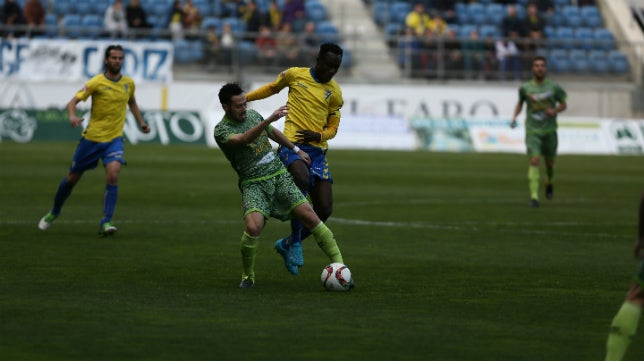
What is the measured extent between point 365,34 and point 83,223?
2584cm

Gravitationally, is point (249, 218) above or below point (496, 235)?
above

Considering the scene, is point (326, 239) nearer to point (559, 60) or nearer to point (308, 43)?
point (308, 43)

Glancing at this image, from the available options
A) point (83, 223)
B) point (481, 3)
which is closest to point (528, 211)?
point (83, 223)

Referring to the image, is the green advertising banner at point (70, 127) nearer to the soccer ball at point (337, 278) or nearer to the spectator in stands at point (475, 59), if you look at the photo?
the spectator in stands at point (475, 59)

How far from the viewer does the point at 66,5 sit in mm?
40844

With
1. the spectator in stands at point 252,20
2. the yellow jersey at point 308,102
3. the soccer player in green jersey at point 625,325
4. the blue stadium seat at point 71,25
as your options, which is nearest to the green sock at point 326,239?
the yellow jersey at point 308,102

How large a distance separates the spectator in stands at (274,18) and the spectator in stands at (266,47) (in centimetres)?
55

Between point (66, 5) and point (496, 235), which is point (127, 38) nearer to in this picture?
point (66, 5)

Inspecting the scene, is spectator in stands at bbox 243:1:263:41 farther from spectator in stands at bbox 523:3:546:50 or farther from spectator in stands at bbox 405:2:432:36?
spectator in stands at bbox 523:3:546:50

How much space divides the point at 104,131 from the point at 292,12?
1003 inches

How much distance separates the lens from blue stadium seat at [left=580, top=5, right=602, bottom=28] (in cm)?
4531

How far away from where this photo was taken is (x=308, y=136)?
1262cm

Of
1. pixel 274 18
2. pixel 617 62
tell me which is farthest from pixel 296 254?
pixel 617 62

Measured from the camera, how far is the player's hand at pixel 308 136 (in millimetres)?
12602
